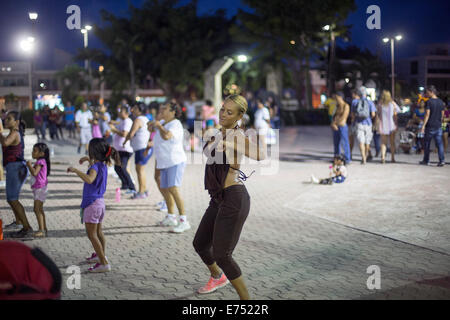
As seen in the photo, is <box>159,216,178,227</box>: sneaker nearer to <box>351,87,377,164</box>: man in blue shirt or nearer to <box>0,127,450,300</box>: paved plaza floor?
<box>0,127,450,300</box>: paved plaza floor

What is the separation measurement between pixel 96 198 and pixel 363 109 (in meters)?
9.79

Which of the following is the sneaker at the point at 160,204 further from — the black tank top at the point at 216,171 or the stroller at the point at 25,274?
the stroller at the point at 25,274

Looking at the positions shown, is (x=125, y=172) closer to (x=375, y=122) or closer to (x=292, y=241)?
(x=292, y=241)

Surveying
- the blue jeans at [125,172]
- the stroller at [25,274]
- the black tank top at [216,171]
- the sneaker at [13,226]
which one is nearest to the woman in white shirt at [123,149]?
the blue jeans at [125,172]

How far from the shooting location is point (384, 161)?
47.7 ft

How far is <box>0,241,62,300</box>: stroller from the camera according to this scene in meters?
3.22

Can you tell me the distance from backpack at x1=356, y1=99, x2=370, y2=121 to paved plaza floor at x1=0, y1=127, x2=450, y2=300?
7.83 ft

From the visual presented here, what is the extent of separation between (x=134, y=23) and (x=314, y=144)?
30.7 metres

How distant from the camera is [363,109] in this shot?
14.1 meters

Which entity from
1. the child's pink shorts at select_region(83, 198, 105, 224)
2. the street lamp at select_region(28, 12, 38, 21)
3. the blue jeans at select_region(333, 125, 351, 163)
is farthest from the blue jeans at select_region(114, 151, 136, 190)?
the street lamp at select_region(28, 12, 38, 21)

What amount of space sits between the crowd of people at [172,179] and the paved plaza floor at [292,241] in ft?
1.20

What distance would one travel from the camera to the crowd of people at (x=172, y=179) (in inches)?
171
